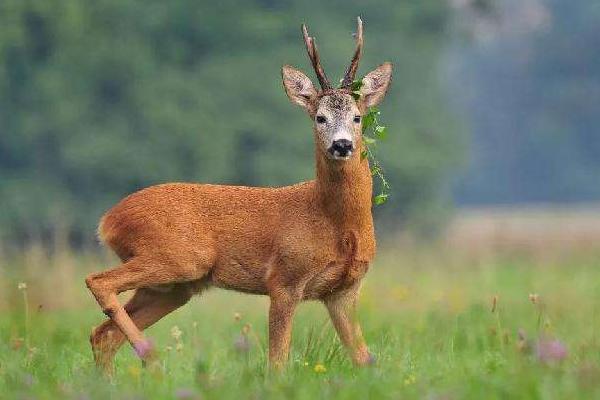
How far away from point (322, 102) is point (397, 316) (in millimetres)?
4138

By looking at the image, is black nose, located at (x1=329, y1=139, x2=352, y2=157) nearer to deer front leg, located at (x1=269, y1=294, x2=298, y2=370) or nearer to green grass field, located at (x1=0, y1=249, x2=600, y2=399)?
deer front leg, located at (x1=269, y1=294, x2=298, y2=370)

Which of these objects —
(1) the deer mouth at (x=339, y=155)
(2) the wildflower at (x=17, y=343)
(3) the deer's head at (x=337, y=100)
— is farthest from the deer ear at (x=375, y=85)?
(2) the wildflower at (x=17, y=343)

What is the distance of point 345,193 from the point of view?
784 centimetres

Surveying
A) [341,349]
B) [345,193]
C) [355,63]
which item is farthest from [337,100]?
[341,349]

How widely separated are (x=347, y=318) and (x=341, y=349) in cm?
34

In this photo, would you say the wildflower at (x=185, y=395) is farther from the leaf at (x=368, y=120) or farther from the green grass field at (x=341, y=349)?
the leaf at (x=368, y=120)

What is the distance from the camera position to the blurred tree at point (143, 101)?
27.6m

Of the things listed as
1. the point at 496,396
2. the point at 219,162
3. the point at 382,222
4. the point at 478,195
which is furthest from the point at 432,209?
the point at 478,195

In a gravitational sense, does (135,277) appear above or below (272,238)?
below

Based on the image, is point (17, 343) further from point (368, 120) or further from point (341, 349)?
point (368, 120)

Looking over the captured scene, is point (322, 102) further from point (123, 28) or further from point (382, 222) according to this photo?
point (382, 222)

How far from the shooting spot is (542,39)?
179ft

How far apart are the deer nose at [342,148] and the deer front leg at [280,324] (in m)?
0.79

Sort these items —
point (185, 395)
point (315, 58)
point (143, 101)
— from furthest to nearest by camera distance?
point (143, 101) < point (315, 58) < point (185, 395)
